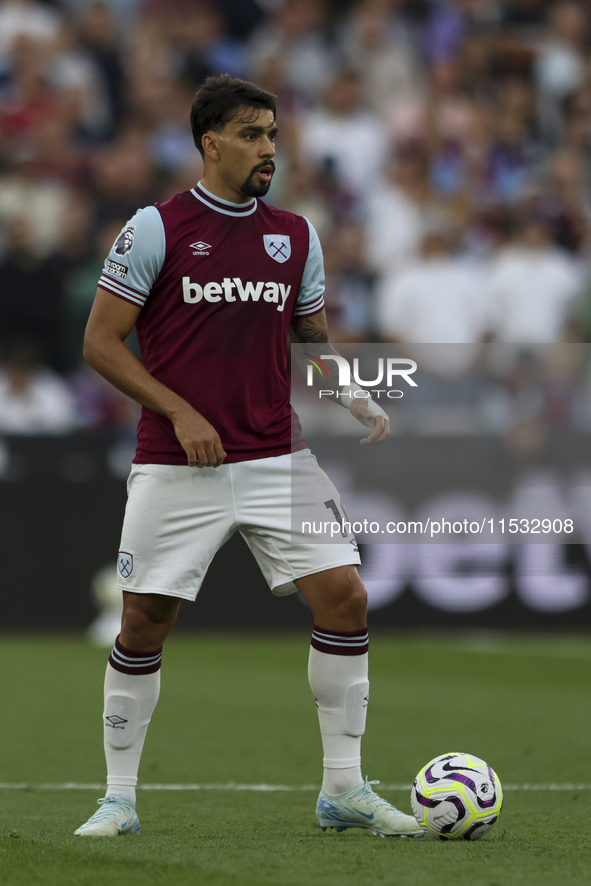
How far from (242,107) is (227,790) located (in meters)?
2.47

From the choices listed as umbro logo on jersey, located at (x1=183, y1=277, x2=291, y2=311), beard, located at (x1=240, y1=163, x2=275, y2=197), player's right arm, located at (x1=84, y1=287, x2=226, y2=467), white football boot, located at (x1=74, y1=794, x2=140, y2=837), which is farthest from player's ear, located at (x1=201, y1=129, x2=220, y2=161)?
white football boot, located at (x1=74, y1=794, x2=140, y2=837)

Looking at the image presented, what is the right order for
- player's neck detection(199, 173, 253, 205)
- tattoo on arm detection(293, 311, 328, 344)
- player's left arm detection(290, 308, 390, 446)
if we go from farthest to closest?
tattoo on arm detection(293, 311, 328, 344)
player's left arm detection(290, 308, 390, 446)
player's neck detection(199, 173, 253, 205)

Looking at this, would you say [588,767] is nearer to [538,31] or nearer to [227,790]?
[227,790]

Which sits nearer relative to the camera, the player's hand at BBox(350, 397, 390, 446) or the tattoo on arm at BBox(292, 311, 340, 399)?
the player's hand at BBox(350, 397, 390, 446)

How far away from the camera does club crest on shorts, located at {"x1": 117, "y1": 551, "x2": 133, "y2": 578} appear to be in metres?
4.26

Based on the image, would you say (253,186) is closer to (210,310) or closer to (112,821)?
(210,310)

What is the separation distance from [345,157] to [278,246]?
875 centimetres

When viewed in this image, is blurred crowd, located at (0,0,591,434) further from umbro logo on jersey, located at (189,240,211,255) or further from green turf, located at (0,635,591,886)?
umbro logo on jersey, located at (189,240,211,255)

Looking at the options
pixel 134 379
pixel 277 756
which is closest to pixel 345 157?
pixel 277 756

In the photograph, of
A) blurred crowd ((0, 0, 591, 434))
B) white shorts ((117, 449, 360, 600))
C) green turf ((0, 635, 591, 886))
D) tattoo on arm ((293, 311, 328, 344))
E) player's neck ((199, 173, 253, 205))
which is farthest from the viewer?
blurred crowd ((0, 0, 591, 434))

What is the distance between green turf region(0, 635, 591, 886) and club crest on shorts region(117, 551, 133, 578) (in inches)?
30.9

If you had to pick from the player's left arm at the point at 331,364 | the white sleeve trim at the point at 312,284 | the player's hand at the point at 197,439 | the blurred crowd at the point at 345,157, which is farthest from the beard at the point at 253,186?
the blurred crowd at the point at 345,157

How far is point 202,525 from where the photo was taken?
14.1 ft

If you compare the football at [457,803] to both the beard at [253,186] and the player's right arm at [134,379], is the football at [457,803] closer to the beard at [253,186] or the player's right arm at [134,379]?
the player's right arm at [134,379]
